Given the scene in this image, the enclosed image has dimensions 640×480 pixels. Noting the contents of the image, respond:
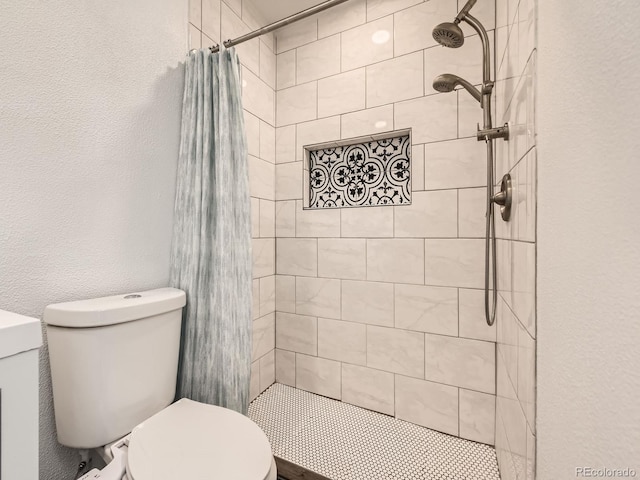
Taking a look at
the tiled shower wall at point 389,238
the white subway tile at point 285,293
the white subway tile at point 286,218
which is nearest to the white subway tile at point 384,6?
the tiled shower wall at point 389,238

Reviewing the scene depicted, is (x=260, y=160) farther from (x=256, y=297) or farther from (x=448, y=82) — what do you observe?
(x=448, y=82)

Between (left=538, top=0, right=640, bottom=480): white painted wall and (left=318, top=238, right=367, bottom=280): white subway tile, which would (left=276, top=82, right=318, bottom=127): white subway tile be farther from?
(left=538, top=0, right=640, bottom=480): white painted wall

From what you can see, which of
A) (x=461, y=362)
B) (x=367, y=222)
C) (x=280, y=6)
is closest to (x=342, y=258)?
(x=367, y=222)

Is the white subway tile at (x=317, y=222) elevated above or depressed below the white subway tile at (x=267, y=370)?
above

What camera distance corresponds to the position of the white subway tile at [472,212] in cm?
147

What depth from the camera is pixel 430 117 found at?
1583mm

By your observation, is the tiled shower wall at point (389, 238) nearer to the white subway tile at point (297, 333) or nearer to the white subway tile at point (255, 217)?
the white subway tile at point (297, 333)

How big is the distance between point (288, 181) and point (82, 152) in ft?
3.71

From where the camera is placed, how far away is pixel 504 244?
3.73 ft

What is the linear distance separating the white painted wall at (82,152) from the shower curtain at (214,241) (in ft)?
0.42

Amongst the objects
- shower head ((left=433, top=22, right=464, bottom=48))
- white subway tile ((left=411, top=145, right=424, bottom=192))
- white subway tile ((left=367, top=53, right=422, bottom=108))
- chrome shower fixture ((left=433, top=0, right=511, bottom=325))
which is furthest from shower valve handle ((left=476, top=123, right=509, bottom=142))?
white subway tile ((left=367, top=53, right=422, bottom=108))

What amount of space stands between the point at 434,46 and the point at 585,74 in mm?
1340

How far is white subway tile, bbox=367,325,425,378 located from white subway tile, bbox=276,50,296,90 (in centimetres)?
166

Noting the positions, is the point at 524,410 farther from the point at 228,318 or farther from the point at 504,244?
the point at 228,318
